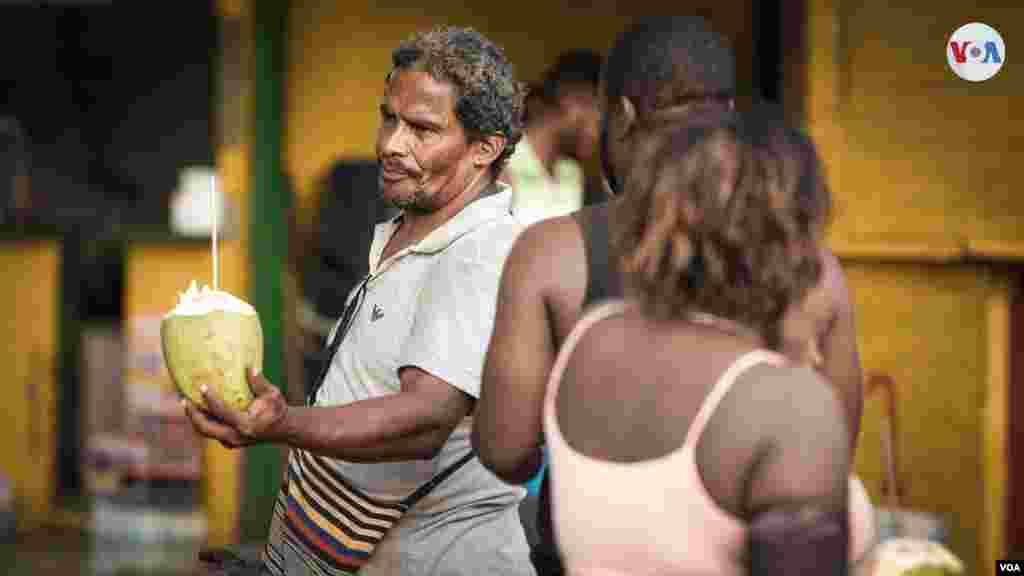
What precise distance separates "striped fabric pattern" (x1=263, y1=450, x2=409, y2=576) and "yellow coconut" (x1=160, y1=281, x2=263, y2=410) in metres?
0.43

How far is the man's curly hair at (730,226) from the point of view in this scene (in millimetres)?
2117


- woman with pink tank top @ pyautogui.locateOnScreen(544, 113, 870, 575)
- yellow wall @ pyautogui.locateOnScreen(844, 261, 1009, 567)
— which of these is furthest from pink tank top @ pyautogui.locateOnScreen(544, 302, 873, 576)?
yellow wall @ pyautogui.locateOnScreen(844, 261, 1009, 567)

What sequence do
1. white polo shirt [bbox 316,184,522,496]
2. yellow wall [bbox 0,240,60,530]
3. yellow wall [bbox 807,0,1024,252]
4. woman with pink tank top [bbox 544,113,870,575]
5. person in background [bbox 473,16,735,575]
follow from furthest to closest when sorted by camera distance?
yellow wall [bbox 0,240,60,530] < yellow wall [bbox 807,0,1024,252] < white polo shirt [bbox 316,184,522,496] < person in background [bbox 473,16,735,575] < woman with pink tank top [bbox 544,113,870,575]

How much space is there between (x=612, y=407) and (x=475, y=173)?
3.61 ft

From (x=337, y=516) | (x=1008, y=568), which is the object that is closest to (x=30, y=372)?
(x=1008, y=568)

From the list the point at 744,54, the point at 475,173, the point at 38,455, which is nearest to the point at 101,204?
the point at 38,455

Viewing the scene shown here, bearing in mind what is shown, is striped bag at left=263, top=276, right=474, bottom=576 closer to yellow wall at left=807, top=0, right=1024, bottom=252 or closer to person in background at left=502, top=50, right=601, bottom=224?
person in background at left=502, top=50, right=601, bottom=224

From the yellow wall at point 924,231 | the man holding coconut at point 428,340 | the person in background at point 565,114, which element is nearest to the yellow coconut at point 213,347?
the man holding coconut at point 428,340

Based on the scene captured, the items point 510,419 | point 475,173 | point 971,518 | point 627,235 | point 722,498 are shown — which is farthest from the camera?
point 971,518

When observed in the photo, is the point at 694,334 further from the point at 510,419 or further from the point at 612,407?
the point at 510,419

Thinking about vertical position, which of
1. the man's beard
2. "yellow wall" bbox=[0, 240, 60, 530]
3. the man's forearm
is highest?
the man's beard

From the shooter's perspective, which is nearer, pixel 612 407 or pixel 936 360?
pixel 612 407

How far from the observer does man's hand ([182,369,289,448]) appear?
2.59m

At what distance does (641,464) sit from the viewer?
212 centimetres
